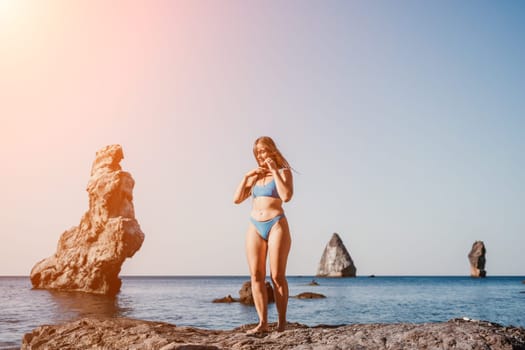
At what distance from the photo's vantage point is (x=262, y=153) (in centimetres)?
613

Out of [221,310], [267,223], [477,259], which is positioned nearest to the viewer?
[267,223]

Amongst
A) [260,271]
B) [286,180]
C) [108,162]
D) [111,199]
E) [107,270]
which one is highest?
[108,162]

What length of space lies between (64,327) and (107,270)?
4425 cm

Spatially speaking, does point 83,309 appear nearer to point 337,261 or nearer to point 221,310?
point 221,310

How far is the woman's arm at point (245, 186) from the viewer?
246 inches

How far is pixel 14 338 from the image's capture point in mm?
12250

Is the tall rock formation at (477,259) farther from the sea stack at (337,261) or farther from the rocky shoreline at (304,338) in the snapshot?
the rocky shoreline at (304,338)

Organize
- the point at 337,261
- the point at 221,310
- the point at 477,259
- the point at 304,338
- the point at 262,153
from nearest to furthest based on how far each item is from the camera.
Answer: the point at 304,338 → the point at 262,153 → the point at 221,310 → the point at 477,259 → the point at 337,261

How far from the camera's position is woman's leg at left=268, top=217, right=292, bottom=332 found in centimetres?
579

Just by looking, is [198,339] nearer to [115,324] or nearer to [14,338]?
[115,324]

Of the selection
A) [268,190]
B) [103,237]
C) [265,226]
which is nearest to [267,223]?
[265,226]

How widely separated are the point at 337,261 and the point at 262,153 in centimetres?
13747

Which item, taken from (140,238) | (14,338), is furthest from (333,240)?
(14,338)

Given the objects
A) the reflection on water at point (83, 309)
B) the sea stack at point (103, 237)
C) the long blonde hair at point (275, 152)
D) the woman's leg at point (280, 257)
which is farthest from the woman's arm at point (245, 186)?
the sea stack at point (103, 237)
